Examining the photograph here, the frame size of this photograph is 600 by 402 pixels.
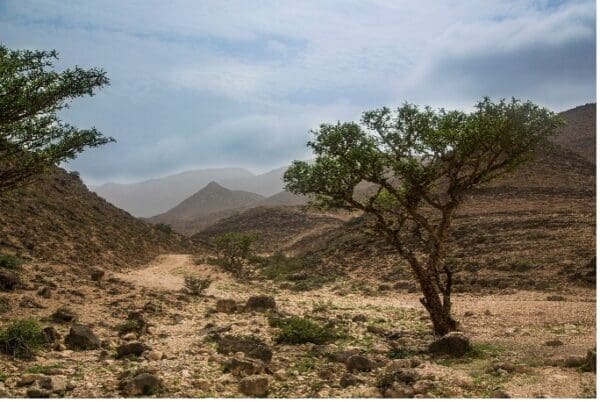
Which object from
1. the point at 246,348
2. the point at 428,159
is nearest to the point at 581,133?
the point at 428,159

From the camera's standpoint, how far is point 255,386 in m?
8.88

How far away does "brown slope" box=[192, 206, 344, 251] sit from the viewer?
6171 cm

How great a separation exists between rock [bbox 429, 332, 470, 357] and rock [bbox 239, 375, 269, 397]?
4.71 meters

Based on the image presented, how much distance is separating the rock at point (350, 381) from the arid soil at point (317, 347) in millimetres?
36

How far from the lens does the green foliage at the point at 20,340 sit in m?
10.8

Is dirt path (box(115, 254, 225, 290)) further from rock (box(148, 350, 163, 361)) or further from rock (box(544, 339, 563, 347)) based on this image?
rock (box(544, 339, 563, 347))

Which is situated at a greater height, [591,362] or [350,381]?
[350,381]

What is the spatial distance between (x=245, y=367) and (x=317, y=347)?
303cm

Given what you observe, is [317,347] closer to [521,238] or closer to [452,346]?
[452,346]

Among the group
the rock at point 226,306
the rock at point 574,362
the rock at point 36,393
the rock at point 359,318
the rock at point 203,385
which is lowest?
the rock at point 359,318

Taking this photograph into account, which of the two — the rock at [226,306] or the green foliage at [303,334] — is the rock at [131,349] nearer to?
the green foliage at [303,334]

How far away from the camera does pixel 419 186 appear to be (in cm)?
1461

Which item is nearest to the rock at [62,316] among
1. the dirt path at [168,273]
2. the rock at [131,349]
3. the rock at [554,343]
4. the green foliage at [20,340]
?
the green foliage at [20,340]

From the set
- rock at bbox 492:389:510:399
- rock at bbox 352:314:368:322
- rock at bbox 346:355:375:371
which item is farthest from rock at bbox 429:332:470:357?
rock at bbox 352:314:368:322
